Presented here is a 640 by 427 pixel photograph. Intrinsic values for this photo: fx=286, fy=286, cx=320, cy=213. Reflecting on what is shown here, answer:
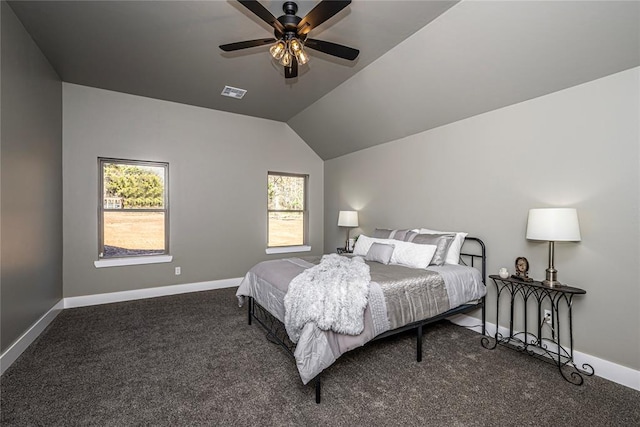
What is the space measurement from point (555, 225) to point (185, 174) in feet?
15.7

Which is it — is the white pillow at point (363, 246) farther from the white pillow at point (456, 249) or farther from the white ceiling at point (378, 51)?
the white ceiling at point (378, 51)

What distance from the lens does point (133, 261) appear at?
432 cm

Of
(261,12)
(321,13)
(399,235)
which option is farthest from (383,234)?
(261,12)

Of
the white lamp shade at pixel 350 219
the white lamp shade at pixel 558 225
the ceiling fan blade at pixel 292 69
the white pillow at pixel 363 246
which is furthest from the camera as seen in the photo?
the white lamp shade at pixel 350 219

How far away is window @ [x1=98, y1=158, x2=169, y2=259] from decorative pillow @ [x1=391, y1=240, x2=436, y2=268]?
358 centimetres

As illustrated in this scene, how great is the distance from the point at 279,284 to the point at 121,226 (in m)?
3.21

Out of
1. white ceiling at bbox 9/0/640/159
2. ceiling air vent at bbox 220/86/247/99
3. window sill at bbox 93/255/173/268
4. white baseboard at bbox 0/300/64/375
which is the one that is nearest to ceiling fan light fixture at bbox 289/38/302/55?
white ceiling at bbox 9/0/640/159

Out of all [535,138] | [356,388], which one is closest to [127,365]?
[356,388]

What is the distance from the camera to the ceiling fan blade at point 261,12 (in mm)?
1887

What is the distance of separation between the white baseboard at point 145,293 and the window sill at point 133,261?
1.36ft

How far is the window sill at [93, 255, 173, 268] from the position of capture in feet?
13.5

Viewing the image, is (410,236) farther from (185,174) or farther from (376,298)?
(185,174)

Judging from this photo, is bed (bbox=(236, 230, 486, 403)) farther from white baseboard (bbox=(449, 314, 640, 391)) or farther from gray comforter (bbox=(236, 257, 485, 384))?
Result: white baseboard (bbox=(449, 314, 640, 391))

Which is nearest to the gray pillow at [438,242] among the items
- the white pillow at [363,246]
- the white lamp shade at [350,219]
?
the white pillow at [363,246]
